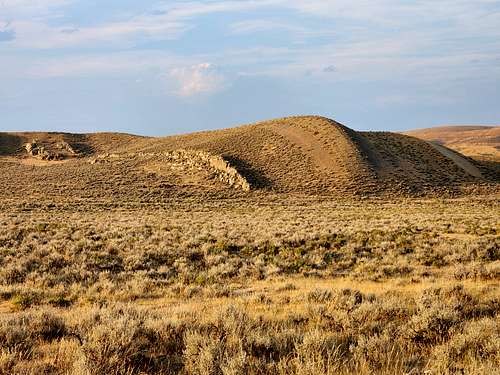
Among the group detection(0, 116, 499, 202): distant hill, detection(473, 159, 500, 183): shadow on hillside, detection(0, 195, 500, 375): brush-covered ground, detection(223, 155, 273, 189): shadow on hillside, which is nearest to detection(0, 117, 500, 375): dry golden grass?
detection(0, 195, 500, 375): brush-covered ground

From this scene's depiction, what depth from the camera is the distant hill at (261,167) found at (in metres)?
55.1

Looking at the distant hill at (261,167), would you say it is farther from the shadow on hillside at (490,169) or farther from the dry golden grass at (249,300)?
the dry golden grass at (249,300)

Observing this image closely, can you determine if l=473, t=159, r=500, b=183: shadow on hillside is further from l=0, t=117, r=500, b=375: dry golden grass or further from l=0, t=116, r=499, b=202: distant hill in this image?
l=0, t=117, r=500, b=375: dry golden grass

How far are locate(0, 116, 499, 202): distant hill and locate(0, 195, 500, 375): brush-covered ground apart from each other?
111 ft

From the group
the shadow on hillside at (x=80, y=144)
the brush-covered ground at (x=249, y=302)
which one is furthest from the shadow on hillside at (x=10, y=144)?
the brush-covered ground at (x=249, y=302)

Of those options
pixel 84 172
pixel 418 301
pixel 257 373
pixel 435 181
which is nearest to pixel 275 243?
pixel 418 301

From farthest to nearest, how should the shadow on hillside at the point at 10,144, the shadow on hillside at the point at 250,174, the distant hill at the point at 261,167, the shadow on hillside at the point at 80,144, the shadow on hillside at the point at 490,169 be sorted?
the shadow on hillside at the point at 10,144, the shadow on hillside at the point at 80,144, the shadow on hillside at the point at 490,169, the shadow on hillside at the point at 250,174, the distant hill at the point at 261,167

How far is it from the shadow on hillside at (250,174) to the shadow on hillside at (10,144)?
49287 millimetres

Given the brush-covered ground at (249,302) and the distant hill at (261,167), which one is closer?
the brush-covered ground at (249,302)

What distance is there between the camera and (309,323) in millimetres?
7766

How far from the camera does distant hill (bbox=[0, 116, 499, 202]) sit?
55.1 m

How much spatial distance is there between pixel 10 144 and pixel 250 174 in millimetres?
59461

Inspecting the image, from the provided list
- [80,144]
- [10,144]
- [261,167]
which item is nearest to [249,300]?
[261,167]

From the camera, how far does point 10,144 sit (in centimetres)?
9238
